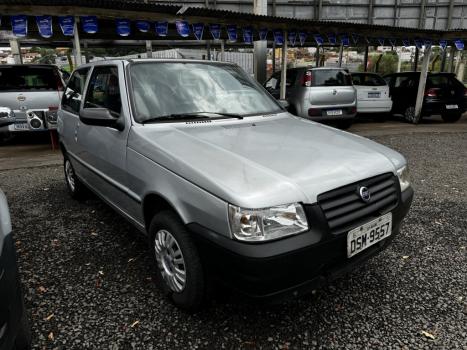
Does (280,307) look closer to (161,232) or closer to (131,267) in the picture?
(161,232)

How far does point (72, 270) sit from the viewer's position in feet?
9.85

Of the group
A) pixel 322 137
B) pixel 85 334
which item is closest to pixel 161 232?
pixel 85 334

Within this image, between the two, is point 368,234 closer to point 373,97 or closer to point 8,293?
point 8,293

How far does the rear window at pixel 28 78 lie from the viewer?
297 inches

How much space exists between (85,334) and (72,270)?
87 cm

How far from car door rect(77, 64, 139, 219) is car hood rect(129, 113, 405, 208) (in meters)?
0.28

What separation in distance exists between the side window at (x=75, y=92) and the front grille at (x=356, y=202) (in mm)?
3011

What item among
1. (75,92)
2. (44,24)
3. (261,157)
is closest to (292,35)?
(44,24)

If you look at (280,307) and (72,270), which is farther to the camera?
(72,270)

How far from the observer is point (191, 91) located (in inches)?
124

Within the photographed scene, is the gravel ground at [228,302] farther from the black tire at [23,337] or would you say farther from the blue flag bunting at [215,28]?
the blue flag bunting at [215,28]

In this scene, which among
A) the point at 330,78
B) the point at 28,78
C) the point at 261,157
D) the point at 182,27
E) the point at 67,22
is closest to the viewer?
the point at 261,157

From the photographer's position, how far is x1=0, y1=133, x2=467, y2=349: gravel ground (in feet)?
7.28

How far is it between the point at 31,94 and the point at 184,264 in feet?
→ 22.5
